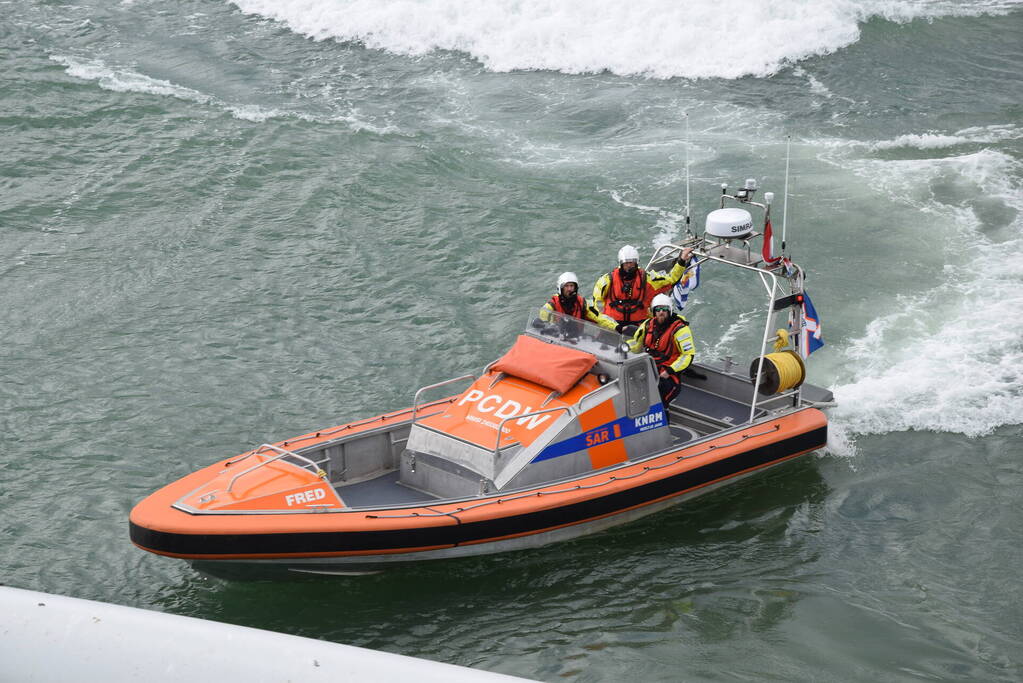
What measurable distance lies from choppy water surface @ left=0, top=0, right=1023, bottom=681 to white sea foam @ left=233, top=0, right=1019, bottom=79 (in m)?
0.07

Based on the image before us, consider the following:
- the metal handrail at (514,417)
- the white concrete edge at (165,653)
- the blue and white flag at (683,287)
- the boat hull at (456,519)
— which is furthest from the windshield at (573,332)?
the white concrete edge at (165,653)

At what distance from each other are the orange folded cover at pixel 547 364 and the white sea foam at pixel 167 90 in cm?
857

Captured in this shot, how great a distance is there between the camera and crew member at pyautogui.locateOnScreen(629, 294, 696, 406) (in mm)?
9109

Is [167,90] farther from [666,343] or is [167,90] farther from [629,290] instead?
[666,343]

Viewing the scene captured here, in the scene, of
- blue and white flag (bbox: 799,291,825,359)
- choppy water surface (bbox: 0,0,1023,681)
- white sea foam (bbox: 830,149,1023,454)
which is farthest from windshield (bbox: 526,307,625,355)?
white sea foam (bbox: 830,149,1023,454)

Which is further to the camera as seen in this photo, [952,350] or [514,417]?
[952,350]

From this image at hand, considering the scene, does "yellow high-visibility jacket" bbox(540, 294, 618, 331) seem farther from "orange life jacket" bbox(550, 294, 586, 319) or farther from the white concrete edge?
the white concrete edge

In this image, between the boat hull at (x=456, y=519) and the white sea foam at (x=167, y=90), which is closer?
the boat hull at (x=456, y=519)

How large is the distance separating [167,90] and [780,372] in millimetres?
12036

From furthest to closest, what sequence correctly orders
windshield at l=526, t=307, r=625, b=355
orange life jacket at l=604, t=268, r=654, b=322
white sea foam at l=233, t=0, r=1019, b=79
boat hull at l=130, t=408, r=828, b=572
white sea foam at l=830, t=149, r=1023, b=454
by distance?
1. white sea foam at l=233, t=0, r=1019, b=79
2. white sea foam at l=830, t=149, r=1023, b=454
3. orange life jacket at l=604, t=268, r=654, b=322
4. windshield at l=526, t=307, r=625, b=355
5. boat hull at l=130, t=408, r=828, b=572

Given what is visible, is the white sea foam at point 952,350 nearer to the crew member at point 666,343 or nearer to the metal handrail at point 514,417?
the crew member at point 666,343

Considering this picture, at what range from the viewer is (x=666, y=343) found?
30.3ft

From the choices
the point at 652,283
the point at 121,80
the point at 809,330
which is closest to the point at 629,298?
the point at 652,283

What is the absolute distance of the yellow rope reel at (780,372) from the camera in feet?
30.8
